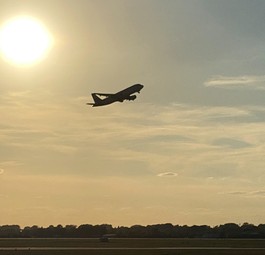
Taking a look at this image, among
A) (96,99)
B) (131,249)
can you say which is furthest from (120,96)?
(131,249)

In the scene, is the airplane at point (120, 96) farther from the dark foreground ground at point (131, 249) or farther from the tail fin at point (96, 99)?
the dark foreground ground at point (131, 249)

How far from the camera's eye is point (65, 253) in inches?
4279

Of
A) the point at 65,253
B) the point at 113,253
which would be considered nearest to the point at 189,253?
the point at 113,253

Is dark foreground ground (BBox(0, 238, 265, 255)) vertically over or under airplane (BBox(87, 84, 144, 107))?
under

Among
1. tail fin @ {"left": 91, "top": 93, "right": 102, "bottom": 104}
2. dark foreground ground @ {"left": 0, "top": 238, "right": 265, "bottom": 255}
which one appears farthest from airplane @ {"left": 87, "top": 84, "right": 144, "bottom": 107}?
dark foreground ground @ {"left": 0, "top": 238, "right": 265, "bottom": 255}

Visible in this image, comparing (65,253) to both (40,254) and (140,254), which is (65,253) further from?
(140,254)

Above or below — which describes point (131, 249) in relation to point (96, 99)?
below

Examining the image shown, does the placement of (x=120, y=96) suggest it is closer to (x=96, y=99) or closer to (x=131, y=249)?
(x=96, y=99)

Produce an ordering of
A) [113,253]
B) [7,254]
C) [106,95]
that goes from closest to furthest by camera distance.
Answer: [7,254]
[113,253]
[106,95]

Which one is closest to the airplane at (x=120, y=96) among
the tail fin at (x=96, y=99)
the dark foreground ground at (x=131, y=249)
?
the tail fin at (x=96, y=99)

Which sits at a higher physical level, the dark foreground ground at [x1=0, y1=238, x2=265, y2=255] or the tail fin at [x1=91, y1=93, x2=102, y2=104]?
the tail fin at [x1=91, y1=93, x2=102, y2=104]

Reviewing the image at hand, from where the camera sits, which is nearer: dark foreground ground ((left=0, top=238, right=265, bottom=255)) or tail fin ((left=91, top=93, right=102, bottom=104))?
dark foreground ground ((left=0, top=238, right=265, bottom=255))

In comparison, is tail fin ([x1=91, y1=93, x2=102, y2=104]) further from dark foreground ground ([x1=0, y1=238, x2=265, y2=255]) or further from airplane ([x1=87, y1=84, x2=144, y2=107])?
dark foreground ground ([x1=0, y1=238, x2=265, y2=255])

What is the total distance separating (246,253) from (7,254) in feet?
134
